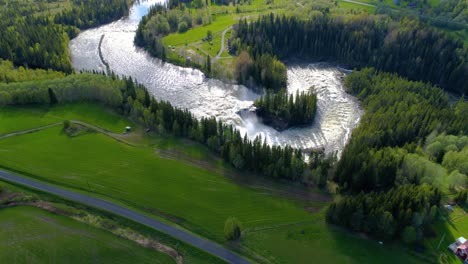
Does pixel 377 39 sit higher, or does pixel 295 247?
pixel 377 39

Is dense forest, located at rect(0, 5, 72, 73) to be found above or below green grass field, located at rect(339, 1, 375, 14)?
below

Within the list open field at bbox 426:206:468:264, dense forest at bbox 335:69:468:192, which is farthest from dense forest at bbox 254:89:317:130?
open field at bbox 426:206:468:264

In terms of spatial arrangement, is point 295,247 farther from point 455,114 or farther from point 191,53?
point 191,53

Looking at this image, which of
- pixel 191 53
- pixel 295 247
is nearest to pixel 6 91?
pixel 191 53

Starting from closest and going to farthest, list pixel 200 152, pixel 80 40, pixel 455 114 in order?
pixel 200 152, pixel 455 114, pixel 80 40

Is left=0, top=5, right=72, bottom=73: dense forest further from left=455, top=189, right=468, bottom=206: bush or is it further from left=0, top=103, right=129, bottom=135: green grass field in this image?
left=455, top=189, right=468, bottom=206: bush

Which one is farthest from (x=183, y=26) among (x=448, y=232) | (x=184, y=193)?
(x=448, y=232)

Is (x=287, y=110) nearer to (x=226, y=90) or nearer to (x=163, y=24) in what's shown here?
(x=226, y=90)
